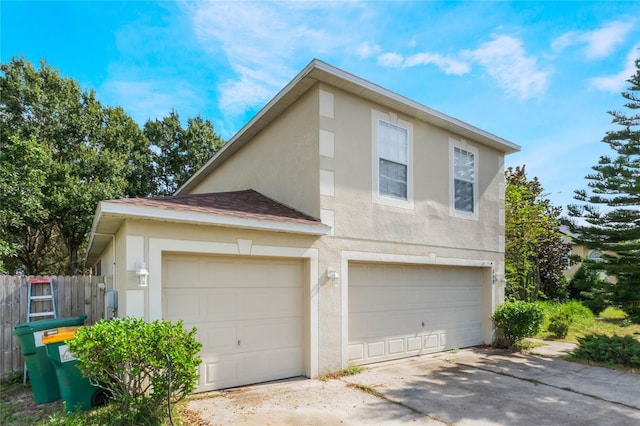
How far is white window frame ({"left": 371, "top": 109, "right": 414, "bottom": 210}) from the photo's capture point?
7469 mm

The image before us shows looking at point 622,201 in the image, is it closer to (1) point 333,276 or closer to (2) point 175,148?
(1) point 333,276

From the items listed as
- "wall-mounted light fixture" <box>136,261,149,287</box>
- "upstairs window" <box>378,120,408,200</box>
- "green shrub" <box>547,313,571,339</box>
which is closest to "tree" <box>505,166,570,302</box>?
"green shrub" <box>547,313,571,339</box>

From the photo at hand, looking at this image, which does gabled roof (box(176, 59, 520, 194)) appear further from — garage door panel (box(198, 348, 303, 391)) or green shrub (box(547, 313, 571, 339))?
green shrub (box(547, 313, 571, 339))

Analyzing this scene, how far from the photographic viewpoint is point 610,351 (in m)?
7.92

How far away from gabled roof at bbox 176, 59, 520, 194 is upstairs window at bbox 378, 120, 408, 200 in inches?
18.5

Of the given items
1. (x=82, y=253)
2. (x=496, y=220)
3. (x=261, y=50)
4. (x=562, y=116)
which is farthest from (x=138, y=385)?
(x=82, y=253)

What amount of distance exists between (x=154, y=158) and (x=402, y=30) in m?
16.8

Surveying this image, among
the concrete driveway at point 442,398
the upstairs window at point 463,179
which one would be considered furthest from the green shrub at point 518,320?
the upstairs window at point 463,179

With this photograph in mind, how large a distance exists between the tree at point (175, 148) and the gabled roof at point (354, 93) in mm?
12290

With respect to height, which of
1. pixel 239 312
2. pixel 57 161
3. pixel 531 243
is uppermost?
pixel 57 161

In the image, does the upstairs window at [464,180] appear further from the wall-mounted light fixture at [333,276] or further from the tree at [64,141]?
the tree at [64,141]

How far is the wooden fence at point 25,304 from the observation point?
670 cm

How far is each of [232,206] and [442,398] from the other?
14.5 ft

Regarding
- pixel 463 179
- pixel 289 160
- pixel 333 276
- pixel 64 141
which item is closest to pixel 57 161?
pixel 64 141
